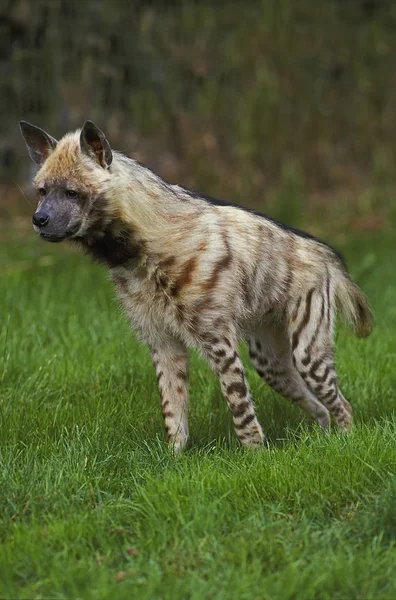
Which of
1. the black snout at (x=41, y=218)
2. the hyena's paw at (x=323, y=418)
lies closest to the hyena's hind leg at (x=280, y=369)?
the hyena's paw at (x=323, y=418)

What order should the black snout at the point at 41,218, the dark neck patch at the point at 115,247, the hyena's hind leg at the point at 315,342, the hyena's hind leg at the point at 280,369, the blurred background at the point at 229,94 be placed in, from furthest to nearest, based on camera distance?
1. the blurred background at the point at 229,94
2. the hyena's hind leg at the point at 280,369
3. the hyena's hind leg at the point at 315,342
4. the dark neck patch at the point at 115,247
5. the black snout at the point at 41,218

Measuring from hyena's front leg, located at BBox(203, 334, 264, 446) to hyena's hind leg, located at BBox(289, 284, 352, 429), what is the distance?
0.47 metres

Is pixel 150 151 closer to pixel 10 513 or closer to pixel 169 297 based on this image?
pixel 169 297

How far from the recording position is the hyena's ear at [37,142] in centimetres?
459

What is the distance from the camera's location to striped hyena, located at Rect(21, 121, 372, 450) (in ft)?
14.5

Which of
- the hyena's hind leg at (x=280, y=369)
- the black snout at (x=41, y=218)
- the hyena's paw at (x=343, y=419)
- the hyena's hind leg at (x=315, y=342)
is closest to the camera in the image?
the black snout at (x=41, y=218)

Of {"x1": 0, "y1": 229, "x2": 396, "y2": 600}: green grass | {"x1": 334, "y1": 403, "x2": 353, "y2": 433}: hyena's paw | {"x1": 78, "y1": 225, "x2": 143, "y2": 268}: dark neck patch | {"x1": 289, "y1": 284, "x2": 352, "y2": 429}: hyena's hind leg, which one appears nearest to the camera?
{"x1": 0, "y1": 229, "x2": 396, "y2": 600}: green grass

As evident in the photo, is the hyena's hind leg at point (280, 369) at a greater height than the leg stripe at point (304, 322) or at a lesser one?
lesser

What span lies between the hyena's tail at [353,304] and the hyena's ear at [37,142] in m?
1.71

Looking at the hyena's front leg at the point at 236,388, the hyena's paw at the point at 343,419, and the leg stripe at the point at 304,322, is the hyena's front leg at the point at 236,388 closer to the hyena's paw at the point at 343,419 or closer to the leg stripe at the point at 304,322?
the leg stripe at the point at 304,322

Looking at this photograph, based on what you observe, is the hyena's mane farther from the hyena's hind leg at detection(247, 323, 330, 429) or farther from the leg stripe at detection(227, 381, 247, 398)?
the leg stripe at detection(227, 381, 247, 398)

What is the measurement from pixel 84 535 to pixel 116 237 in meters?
1.55

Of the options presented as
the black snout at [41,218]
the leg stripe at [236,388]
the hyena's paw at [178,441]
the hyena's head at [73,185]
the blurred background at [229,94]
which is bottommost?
the hyena's paw at [178,441]

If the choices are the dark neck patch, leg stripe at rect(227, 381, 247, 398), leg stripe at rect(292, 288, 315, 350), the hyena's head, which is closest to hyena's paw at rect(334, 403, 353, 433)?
leg stripe at rect(292, 288, 315, 350)
